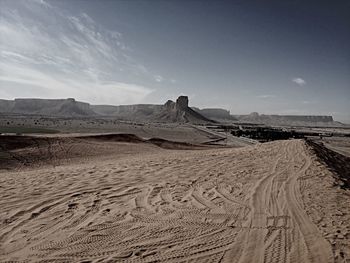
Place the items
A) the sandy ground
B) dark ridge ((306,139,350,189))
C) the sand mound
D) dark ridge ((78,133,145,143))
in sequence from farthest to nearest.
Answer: dark ridge ((78,133,145,143)) → the sand mound → dark ridge ((306,139,350,189)) → the sandy ground

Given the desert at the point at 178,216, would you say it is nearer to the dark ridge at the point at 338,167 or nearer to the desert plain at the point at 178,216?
the desert plain at the point at 178,216

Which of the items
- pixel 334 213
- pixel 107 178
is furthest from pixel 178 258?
pixel 107 178

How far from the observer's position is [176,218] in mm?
5699

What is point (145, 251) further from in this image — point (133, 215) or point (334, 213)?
point (334, 213)

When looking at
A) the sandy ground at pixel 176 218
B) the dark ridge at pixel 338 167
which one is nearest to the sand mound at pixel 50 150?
the sandy ground at pixel 176 218

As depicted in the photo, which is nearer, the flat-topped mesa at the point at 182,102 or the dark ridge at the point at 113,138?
the dark ridge at the point at 113,138

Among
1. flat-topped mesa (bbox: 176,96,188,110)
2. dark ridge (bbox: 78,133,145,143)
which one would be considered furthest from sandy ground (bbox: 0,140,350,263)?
flat-topped mesa (bbox: 176,96,188,110)

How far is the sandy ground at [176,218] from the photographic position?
441 cm

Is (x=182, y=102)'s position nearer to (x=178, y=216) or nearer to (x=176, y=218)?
(x=178, y=216)

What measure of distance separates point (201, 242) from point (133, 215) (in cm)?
171

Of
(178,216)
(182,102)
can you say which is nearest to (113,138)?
(178,216)

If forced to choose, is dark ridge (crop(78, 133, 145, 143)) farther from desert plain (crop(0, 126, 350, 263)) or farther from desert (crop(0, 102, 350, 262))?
desert (crop(0, 102, 350, 262))

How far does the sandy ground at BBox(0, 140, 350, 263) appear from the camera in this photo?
4.41 meters

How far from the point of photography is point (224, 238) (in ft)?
16.1
